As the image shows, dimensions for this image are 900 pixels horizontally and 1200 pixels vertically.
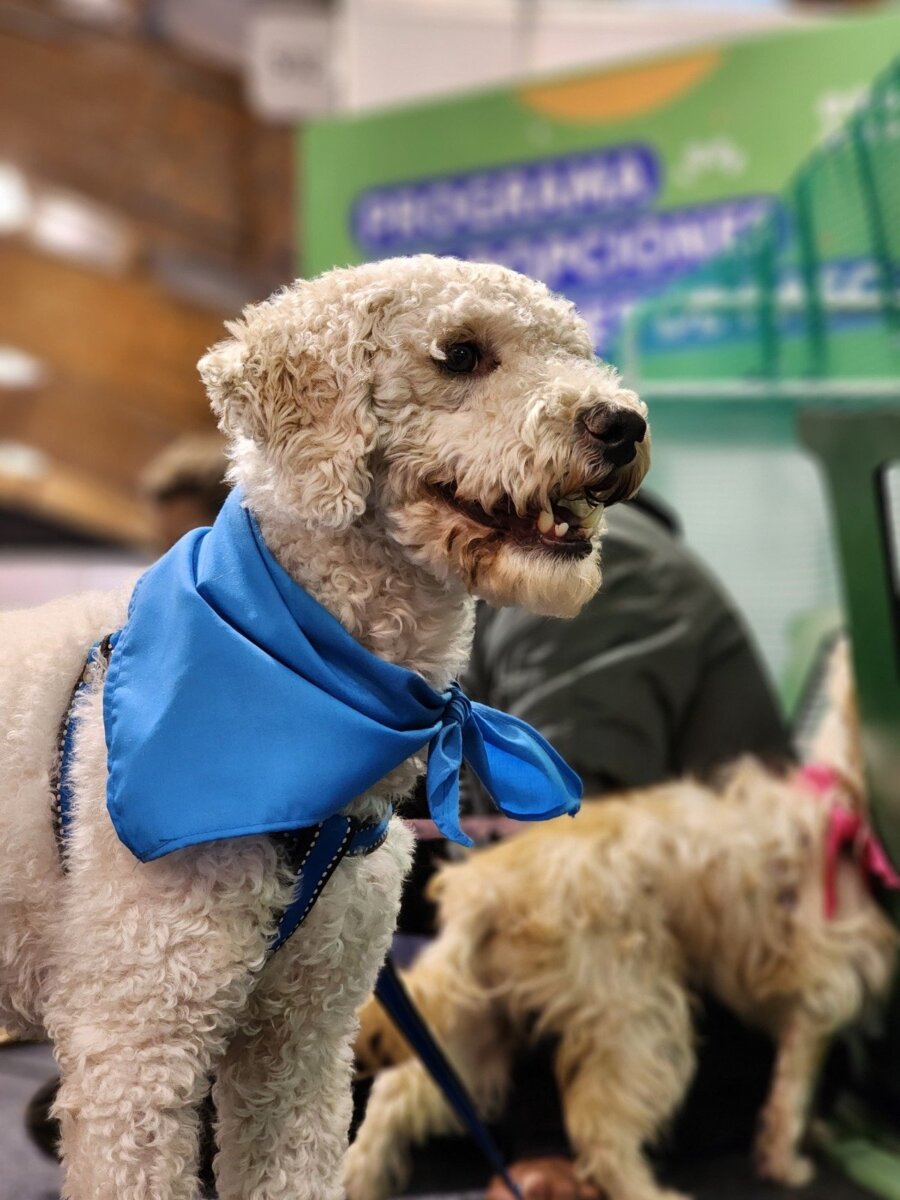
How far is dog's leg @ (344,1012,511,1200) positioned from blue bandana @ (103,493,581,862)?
14.8 inches

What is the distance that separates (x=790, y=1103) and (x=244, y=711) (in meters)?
1.07

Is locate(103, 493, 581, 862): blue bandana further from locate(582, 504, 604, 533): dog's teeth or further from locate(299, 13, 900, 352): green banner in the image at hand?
locate(299, 13, 900, 352): green banner

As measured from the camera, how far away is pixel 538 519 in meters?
0.92

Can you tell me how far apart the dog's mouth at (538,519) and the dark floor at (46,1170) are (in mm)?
500

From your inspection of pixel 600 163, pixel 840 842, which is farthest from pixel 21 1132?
pixel 600 163

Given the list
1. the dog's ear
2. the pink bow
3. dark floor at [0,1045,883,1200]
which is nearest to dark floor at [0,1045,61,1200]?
dark floor at [0,1045,883,1200]

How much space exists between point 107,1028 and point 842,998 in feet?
3.60

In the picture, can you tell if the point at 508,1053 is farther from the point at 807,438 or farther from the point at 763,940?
the point at 807,438

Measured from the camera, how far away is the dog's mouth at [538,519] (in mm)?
914

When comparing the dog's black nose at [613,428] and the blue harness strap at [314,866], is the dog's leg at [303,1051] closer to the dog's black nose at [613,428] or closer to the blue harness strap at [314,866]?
the blue harness strap at [314,866]

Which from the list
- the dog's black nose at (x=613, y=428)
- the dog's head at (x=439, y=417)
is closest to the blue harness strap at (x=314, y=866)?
the dog's head at (x=439, y=417)

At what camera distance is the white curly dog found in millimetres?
882

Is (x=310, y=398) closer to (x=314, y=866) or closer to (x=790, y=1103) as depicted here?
(x=314, y=866)

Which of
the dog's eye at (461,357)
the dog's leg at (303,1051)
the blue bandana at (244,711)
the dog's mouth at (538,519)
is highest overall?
the dog's eye at (461,357)
